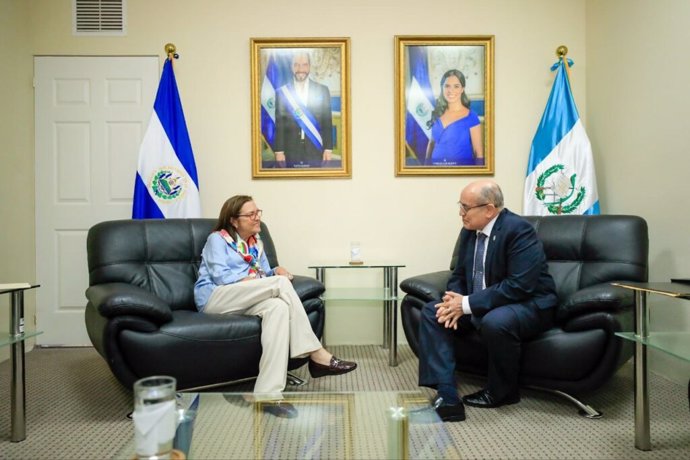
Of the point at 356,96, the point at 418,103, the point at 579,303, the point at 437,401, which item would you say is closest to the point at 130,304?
the point at 437,401

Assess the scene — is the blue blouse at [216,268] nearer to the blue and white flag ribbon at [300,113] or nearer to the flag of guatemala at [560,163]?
the blue and white flag ribbon at [300,113]

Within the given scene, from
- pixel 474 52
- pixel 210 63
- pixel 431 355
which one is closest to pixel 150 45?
pixel 210 63

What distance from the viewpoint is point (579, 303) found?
7.47 feet

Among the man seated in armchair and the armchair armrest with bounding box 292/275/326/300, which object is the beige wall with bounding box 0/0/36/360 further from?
the man seated in armchair

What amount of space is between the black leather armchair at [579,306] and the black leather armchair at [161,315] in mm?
778

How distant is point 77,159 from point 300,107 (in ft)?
5.39

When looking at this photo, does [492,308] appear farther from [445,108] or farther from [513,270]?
[445,108]

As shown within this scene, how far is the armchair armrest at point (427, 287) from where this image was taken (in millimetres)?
2654

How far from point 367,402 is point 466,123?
2552mm

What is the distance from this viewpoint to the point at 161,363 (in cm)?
226

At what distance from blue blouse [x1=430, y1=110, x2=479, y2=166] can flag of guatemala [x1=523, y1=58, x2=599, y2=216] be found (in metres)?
0.44

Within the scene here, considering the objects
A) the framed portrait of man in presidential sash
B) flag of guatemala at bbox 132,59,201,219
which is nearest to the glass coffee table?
flag of guatemala at bbox 132,59,201,219

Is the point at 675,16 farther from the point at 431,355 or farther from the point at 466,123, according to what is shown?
the point at 431,355

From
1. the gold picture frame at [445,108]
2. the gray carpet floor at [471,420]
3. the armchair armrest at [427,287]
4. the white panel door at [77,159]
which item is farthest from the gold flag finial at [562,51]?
the white panel door at [77,159]
